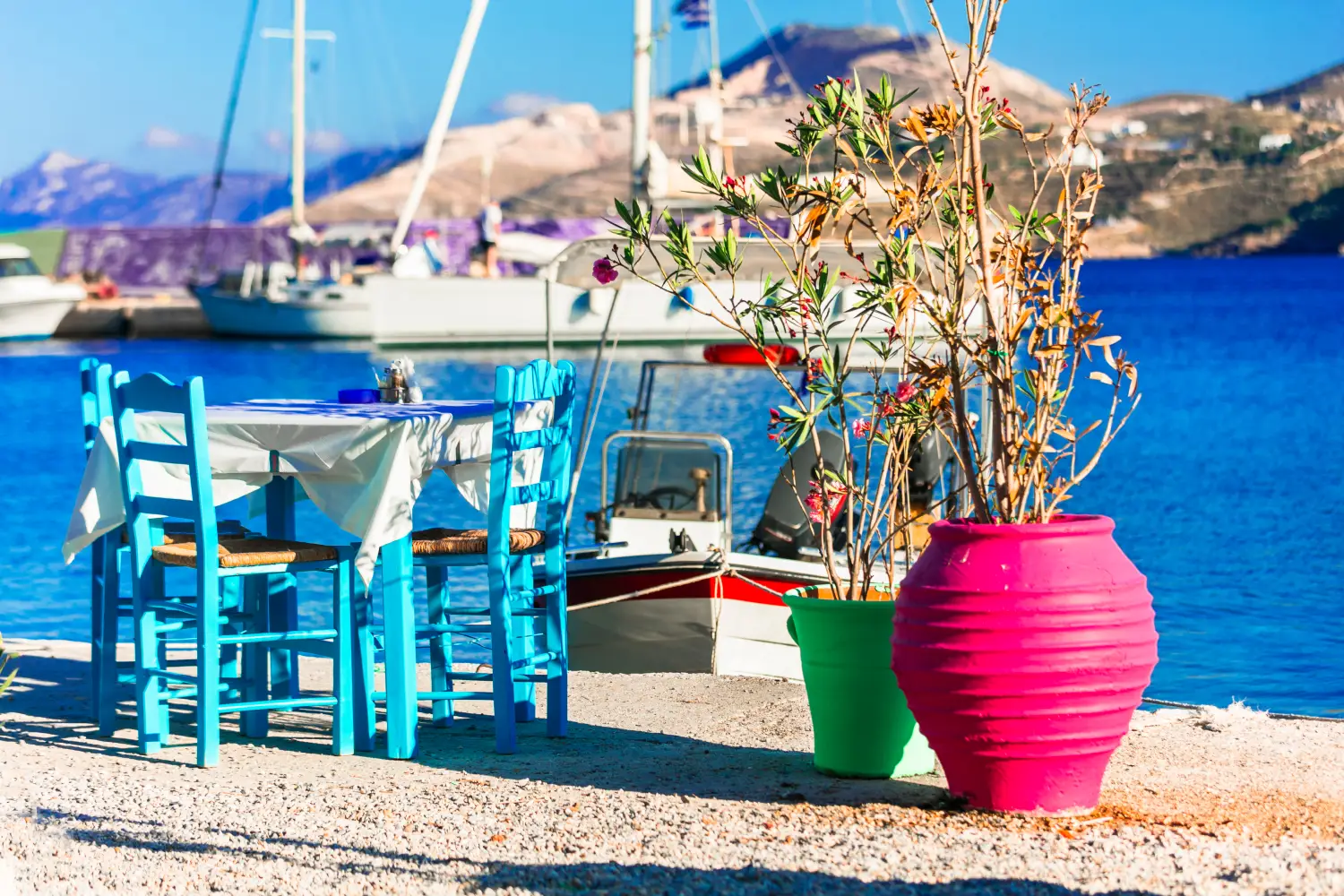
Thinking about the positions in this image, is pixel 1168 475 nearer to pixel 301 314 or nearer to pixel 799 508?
A: pixel 799 508

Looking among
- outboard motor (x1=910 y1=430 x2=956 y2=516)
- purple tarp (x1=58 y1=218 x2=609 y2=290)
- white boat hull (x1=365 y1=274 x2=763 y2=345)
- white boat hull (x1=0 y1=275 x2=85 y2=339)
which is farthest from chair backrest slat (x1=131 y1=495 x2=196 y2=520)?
purple tarp (x1=58 y1=218 x2=609 y2=290)

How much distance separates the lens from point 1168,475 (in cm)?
2233

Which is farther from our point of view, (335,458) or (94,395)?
(94,395)

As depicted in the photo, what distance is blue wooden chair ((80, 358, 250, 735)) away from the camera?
5.70 meters

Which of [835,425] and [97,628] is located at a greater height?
[835,425]

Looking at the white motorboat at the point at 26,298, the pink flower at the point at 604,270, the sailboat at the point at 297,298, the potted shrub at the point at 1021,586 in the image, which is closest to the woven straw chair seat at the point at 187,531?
the pink flower at the point at 604,270

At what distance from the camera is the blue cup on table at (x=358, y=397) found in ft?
21.0

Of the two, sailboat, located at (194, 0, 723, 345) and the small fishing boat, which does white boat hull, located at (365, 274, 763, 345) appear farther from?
the small fishing boat

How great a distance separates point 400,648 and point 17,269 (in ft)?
161

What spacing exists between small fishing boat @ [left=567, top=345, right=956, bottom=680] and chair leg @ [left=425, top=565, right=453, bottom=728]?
1.77 metres

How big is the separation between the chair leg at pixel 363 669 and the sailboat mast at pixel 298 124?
136 ft

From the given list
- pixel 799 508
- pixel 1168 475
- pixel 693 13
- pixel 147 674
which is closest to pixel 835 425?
pixel 147 674

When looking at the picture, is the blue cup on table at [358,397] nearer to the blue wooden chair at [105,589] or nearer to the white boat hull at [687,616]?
the blue wooden chair at [105,589]

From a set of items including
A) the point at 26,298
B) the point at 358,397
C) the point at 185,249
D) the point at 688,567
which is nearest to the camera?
the point at 358,397
